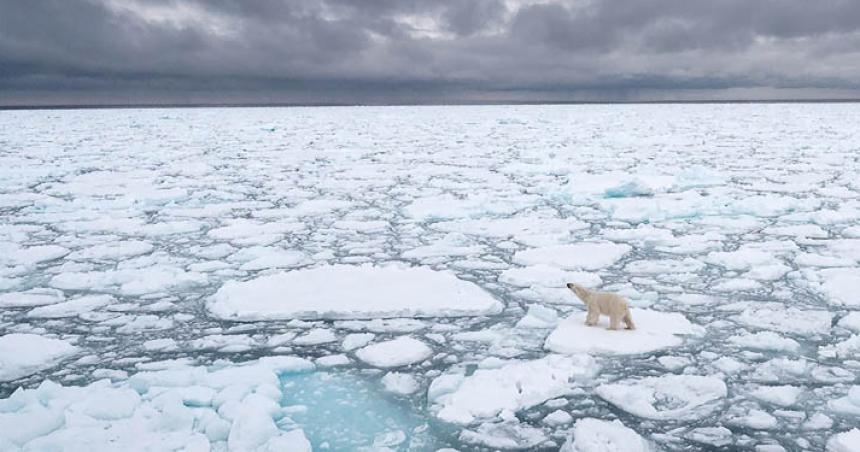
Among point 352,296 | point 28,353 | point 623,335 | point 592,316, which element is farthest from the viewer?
point 352,296

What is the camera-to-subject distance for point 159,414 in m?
2.14

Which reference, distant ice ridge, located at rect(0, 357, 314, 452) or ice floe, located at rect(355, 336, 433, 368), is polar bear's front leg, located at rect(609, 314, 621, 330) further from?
distant ice ridge, located at rect(0, 357, 314, 452)

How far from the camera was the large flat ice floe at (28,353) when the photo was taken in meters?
2.55

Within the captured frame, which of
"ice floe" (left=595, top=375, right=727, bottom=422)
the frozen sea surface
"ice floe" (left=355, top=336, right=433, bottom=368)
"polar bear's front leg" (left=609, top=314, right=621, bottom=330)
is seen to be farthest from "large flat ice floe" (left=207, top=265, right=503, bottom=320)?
"ice floe" (left=595, top=375, right=727, bottom=422)

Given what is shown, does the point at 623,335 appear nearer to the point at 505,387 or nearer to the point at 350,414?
the point at 505,387

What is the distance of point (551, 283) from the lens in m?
3.67

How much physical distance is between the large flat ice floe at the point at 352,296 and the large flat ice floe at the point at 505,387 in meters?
0.74

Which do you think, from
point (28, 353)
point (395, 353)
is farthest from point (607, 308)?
point (28, 353)

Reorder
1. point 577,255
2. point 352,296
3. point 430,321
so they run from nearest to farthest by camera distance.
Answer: point 430,321
point 352,296
point 577,255

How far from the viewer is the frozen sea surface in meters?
2.11

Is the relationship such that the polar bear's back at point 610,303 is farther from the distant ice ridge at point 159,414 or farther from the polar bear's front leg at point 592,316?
the distant ice ridge at point 159,414

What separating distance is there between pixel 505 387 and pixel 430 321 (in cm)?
85

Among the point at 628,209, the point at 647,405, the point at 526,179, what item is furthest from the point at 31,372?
the point at 526,179

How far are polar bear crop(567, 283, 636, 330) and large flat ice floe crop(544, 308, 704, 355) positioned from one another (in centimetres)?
4
